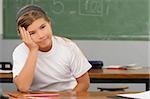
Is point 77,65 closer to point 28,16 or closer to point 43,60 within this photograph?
point 43,60

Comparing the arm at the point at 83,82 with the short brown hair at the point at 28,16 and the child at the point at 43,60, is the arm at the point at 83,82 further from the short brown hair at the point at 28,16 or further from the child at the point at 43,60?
the short brown hair at the point at 28,16

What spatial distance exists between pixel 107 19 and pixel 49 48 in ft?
8.33

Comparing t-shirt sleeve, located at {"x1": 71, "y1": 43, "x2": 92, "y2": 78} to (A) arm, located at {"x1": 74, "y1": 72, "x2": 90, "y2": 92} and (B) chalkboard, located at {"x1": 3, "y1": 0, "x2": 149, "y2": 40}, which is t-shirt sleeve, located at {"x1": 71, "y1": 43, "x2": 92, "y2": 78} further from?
(B) chalkboard, located at {"x1": 3, "y1": 0, "x2": 149, "y2": 40}

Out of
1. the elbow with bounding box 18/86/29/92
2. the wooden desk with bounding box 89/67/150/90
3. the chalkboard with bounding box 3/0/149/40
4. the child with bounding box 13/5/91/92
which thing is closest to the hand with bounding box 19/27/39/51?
the child with bounding box 13/5/91/92

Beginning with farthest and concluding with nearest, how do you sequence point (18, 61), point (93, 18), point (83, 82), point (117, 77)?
point (93, 18)
point (117, 77)
point (83, 82)
point (18, 61)

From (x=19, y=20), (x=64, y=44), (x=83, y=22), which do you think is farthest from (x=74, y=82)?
(x=83, y=22)

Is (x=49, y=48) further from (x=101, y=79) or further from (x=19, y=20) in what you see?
(x=101, y=79)

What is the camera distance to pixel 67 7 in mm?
4809

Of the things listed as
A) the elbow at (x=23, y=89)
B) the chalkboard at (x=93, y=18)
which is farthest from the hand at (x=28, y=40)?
the chalkboard at (x=93, y=18)

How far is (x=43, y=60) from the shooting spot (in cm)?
238

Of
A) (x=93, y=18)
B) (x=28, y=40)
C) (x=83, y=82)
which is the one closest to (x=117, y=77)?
(x=83, y=82)

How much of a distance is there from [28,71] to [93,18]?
8.98 feet

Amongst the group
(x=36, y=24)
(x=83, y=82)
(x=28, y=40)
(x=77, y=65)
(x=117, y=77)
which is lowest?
(x=117, y=77)

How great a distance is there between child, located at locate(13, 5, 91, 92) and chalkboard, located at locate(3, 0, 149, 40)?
2.32m
